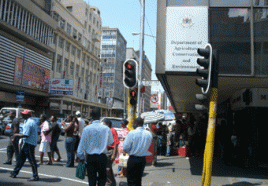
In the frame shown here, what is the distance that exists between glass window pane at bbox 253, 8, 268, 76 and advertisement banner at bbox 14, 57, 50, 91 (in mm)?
26939

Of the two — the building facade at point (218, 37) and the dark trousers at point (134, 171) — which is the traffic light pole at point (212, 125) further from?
the building facade at point (218, 37)

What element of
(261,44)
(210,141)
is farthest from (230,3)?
(210,141)

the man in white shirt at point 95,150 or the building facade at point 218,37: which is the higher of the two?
the building facade at point 218,37

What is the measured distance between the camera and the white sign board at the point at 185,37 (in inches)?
352

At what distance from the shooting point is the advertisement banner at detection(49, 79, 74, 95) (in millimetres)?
36469

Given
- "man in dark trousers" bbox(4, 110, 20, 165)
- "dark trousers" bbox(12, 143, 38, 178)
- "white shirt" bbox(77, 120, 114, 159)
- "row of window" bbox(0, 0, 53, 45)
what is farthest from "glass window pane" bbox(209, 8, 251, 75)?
"row of window" bbox(0, 0, 53, 45)

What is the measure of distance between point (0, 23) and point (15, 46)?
134 inches

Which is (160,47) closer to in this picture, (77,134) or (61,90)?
(77,134)

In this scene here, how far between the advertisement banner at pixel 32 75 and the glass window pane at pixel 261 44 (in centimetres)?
2694

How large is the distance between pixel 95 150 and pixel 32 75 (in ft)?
103

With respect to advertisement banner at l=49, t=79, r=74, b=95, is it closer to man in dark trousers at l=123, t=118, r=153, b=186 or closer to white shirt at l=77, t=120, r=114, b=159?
man in dark trousers at l=123, t=118, r=153, b=186

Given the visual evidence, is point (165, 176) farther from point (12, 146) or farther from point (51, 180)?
point (12, 146)

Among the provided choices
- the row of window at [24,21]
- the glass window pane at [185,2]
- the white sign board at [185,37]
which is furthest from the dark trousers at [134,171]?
the row of window at [24,21]

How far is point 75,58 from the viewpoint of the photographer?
5059cm
